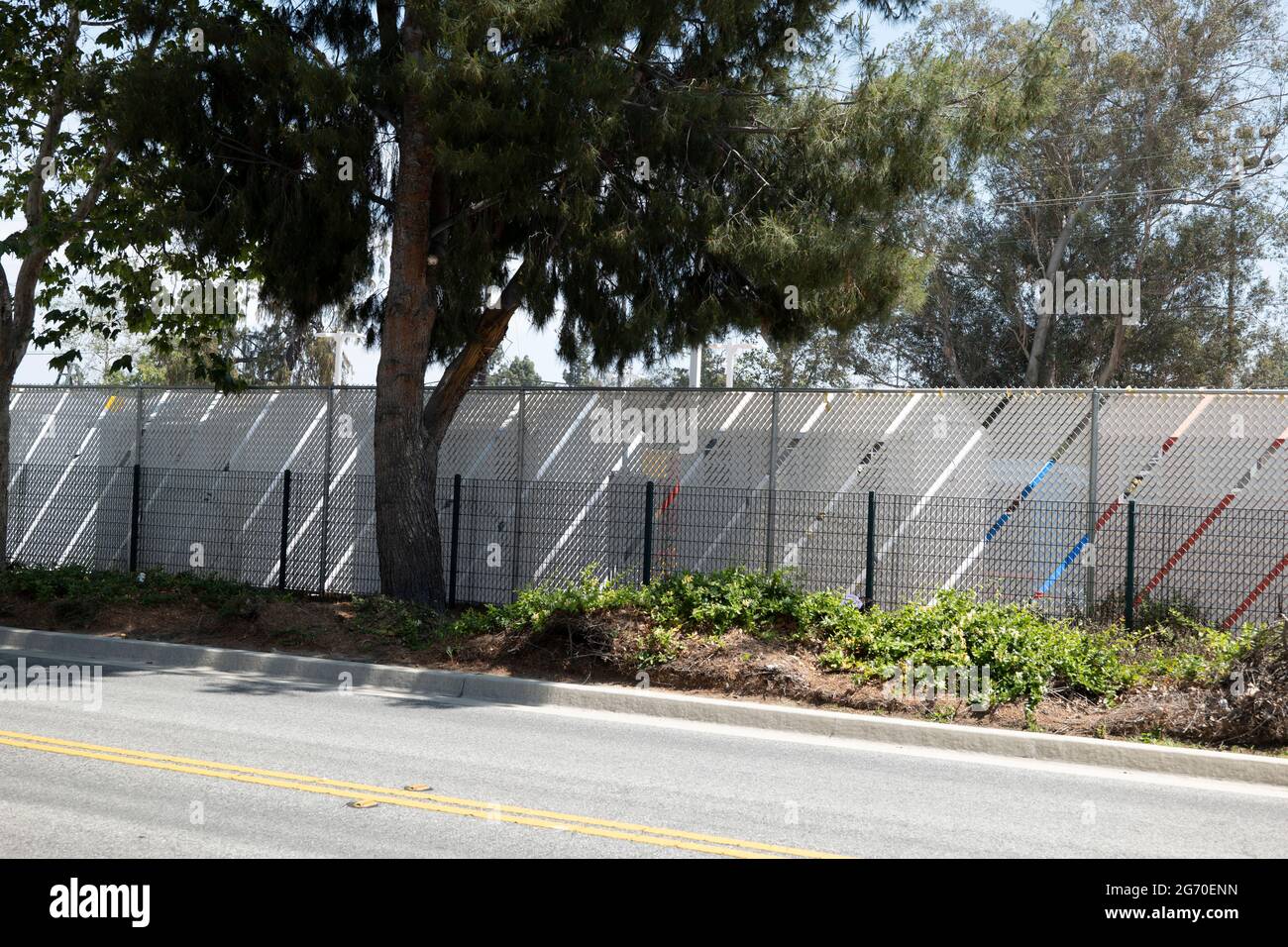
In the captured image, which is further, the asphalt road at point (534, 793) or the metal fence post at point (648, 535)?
the metal fence post at point (648, 535)

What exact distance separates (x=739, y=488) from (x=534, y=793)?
795cm

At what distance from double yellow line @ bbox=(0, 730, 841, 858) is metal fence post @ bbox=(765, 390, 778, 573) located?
299 inches

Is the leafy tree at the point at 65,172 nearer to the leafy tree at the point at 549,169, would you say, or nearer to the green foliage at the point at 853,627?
the leafy tree at the point at 549,169

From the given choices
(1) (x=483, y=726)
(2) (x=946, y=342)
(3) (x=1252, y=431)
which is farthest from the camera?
(2) (x=946, y=342)

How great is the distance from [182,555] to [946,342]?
1023 inches

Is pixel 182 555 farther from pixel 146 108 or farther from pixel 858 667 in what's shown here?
pixel 858 667

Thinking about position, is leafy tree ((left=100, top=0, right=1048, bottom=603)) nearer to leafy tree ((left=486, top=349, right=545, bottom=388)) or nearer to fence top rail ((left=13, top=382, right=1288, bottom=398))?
fence top rail ((left=13, top=382, right=1288, bottom=398))

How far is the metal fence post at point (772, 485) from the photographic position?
14477 millimetres

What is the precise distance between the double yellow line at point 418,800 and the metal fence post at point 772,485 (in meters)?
7.59

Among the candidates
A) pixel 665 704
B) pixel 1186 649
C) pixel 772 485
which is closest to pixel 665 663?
pixel 665 704

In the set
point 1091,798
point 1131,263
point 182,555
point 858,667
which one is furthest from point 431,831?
point 1131,263

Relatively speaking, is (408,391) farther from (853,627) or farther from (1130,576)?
(1130,576)

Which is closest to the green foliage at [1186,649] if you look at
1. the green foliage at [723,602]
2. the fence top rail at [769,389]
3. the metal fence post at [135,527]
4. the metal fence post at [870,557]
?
the fence top rail at [769,389]
